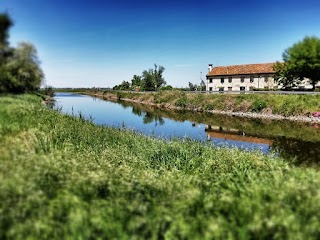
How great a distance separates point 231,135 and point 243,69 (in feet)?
182

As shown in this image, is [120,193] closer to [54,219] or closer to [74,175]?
[74,175]

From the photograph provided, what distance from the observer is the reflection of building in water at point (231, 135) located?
29312mm

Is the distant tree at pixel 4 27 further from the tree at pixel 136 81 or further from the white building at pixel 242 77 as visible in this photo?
the tree at pixel 136 81

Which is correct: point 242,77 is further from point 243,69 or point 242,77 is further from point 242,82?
point 243,69

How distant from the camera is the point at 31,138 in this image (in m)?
11.7

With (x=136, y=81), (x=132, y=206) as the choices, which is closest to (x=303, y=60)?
(x=132, y=206)

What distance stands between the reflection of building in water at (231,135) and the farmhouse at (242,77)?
42.8 m

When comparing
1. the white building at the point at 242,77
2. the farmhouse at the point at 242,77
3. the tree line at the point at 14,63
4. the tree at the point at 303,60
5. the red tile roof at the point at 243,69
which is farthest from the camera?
the red tile roof at the point at 243,69

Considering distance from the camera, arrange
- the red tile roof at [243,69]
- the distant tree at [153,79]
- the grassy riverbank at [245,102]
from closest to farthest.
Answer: the grassy riverbank at [245,102] < the red tile roof at [243,69] < the distant tree at [153,79]

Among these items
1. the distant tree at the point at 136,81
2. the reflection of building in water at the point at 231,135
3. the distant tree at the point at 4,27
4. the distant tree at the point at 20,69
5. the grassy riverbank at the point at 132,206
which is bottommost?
the reflection of building in water at the point at 231,135

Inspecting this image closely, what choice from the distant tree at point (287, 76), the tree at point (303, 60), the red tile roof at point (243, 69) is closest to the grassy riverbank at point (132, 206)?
the tree at point (303, 60)

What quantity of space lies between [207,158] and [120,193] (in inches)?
310

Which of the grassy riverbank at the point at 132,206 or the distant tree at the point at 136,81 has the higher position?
the distant tree at the point at 136,81

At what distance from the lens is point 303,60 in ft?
189
